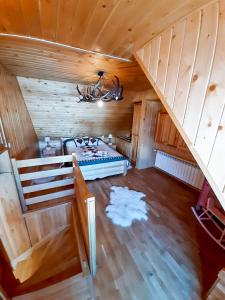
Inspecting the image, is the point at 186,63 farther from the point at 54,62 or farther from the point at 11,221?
the point at 11,221

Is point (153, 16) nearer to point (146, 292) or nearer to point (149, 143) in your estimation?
point (146, 292)

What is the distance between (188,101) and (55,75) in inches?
105

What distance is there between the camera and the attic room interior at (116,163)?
901 millimetres

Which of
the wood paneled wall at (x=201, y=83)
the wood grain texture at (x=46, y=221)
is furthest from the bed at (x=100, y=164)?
the wood paneled wall at (x=201, y=83)

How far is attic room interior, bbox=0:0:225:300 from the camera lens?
0.90 metres

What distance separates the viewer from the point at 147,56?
1327 millimetres

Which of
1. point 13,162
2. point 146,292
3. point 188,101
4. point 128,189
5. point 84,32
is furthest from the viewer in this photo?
point 128,189

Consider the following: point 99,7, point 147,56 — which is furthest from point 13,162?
point 147,56

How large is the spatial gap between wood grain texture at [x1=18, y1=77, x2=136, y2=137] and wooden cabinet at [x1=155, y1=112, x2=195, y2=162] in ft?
4.10

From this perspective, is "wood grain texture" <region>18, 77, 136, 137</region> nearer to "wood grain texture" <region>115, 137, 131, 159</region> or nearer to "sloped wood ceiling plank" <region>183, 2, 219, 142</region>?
"wood grain texture" <region>115, 137, 131, 159</region>

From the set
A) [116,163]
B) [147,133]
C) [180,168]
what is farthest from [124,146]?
[180,168]

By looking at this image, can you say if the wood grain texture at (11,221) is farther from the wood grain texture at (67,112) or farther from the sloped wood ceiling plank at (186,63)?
the wood grain texture at (67,112)

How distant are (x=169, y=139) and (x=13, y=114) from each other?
3699 mm

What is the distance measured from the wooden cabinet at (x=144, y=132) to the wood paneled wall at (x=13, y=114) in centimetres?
306
